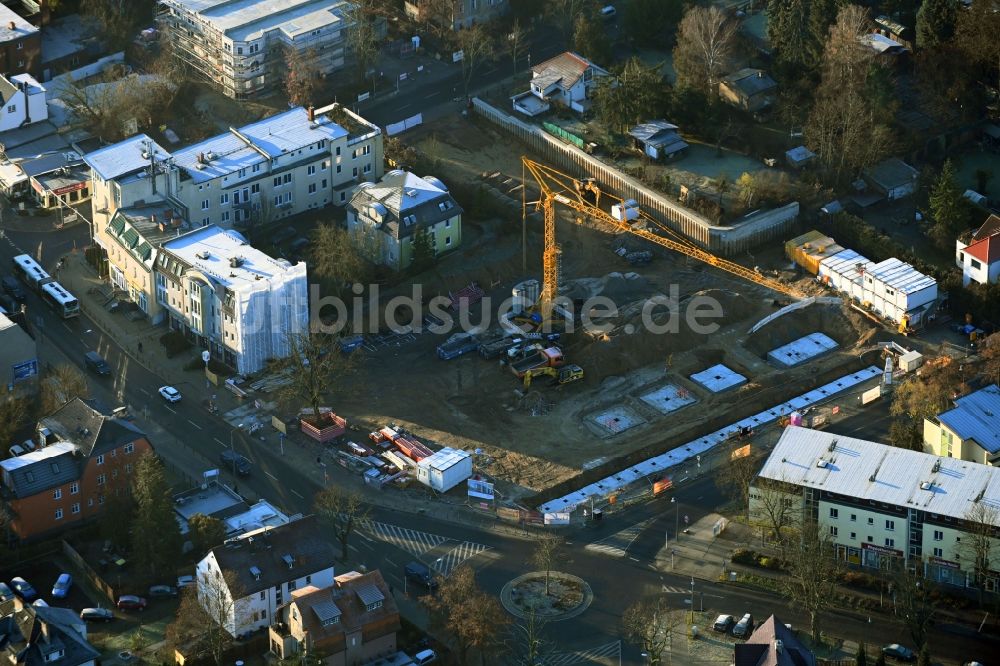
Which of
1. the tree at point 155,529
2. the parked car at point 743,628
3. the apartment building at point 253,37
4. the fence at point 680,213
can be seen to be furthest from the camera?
the apartment building at point 253,37

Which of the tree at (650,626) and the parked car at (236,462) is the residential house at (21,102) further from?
the tree at (650,626)

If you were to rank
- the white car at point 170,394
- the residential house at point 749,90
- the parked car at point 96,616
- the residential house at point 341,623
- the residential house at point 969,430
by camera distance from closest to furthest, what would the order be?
the residential house at point 341,623
the parked car at point 96,616
the residential house at point 969,430
the white car at point 170,394
the residential house at point 749,90

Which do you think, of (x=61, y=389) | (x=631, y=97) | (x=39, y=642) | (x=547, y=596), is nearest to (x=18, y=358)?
(x=61, y=389)

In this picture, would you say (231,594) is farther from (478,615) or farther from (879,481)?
(879,481)

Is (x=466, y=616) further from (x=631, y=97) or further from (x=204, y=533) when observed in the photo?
(x=631, y=97)

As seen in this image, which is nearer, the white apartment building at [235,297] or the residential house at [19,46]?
the white apartment building at [235,297]

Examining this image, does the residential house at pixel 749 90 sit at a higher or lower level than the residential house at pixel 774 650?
higher

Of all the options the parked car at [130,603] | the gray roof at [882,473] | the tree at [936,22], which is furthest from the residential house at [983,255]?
the parked car at [130,603]
